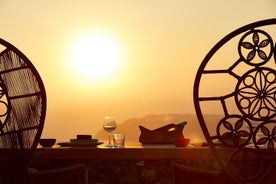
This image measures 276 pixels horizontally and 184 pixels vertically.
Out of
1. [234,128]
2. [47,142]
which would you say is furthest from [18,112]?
[234,128]

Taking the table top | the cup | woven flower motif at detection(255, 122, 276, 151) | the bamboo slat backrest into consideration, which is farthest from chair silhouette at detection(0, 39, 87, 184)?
woven flower motif at detection(255, 122, 276, 151)

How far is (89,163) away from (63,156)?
10.8 inches

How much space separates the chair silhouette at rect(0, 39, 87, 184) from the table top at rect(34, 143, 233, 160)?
1.07ft

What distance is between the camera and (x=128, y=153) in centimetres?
222

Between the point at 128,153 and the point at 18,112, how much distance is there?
587 mm

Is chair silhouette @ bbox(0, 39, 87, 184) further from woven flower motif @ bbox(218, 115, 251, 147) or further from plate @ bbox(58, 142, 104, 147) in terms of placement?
woven flower motif @ bbox(218, 115, 251, 147)

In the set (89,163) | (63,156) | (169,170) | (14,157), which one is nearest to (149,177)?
(169,170)

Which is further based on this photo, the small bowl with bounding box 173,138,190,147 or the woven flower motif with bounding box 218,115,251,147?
the small bowl with bounding box 173,138,190,147

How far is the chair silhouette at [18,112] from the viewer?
1940mm

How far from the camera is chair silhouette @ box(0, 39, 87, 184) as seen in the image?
1.94m

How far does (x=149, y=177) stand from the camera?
2.63 meters

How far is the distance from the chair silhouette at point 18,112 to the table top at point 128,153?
1.07 ft

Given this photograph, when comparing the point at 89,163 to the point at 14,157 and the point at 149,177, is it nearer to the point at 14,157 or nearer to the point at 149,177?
the point at 149,177

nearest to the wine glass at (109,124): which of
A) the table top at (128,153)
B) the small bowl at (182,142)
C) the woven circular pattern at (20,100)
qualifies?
the table top at (128,153)
